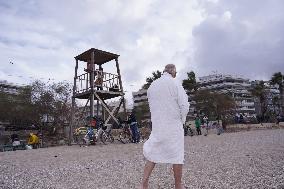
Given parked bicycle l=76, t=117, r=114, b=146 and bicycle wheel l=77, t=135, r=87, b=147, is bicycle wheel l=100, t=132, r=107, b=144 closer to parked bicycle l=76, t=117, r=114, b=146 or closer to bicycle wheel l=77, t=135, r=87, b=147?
parked bicycle l=76, t=117, r=114, b=146

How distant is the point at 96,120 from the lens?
18.2 metres

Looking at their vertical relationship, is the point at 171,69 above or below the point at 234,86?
below

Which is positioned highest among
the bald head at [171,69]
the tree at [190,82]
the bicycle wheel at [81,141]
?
the tree at [190,82]

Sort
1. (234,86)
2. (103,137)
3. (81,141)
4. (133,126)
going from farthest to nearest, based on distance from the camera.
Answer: (234,86) < (81,141) < (103,137) < (133,126)

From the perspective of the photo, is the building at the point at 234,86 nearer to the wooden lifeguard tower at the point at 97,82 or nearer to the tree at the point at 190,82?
the tree at the point at 190,82

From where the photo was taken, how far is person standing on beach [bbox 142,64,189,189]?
12.5 ft

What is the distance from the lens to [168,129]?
12.6 feet

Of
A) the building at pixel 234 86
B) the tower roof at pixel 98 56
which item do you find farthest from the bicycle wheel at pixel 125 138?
the building at pixel 234 86

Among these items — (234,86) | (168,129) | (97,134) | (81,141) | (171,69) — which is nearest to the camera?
(168,129)

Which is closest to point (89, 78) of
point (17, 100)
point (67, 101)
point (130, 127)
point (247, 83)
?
point (130, 127)

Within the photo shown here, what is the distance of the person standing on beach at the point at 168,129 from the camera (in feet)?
12.5

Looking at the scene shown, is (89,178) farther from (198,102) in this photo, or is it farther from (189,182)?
(198,102)

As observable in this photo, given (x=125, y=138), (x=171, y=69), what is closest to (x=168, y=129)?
(x=171, y=69)

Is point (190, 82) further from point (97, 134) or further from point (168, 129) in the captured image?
point (168, 129)
